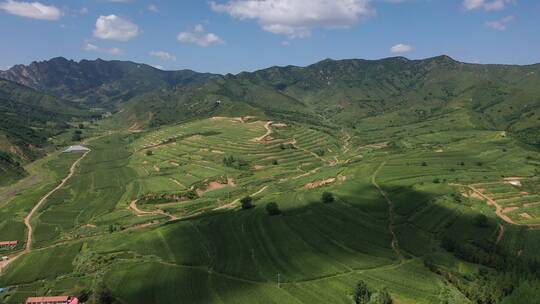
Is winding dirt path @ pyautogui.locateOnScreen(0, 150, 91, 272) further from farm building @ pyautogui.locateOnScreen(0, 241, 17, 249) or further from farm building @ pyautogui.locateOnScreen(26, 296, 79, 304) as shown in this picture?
farm building @ pyautogui.locateOnScreen(26, 296, 79, 304)

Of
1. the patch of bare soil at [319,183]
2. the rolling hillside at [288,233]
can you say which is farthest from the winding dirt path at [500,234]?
the patch of bare soil at [319,183]

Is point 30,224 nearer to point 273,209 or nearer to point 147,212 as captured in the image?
point 147,212

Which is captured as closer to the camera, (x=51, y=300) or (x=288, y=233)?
(x=51, y=300)

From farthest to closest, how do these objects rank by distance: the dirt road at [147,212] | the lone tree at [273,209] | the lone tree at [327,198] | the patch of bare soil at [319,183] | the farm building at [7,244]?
the patch of bare soil at [319,183] → the dirt road at [147,212] → the lone tree at [327,198] → the lone tree at [273,209] → the farm building at [7,244]

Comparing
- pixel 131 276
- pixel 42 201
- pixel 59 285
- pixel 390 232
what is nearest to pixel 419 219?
pixel 390 232

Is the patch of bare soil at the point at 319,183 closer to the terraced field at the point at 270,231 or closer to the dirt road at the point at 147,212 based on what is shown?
the terraced field at the point at 270,231

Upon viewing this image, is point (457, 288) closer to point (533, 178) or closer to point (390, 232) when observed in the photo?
point (390, 232)

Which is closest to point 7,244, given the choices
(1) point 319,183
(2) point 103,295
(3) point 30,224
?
(3) point 30,224

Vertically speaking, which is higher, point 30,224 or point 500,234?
point 500,234
